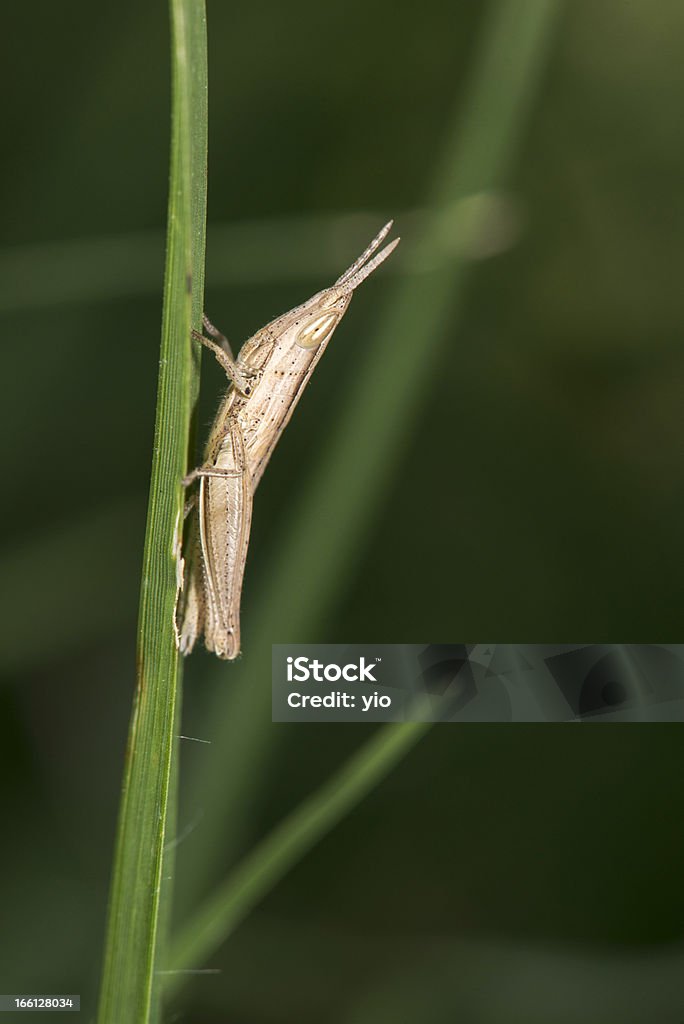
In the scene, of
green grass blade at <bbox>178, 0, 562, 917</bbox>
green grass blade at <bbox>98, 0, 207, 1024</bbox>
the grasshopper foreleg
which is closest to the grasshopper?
the grasshopper foreleg

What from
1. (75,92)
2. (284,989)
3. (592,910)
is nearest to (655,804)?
(592,910)

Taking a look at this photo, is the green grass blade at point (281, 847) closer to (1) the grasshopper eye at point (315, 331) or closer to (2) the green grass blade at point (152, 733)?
(2) the green grass blade at point (152, 733)

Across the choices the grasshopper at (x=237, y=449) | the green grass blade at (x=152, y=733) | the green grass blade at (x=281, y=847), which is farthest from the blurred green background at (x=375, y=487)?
the green grass blade at (x=152, y=733)

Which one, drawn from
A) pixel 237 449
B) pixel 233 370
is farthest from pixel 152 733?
pixel 233 370

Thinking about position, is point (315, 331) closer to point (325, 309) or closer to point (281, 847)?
point (325, 309)

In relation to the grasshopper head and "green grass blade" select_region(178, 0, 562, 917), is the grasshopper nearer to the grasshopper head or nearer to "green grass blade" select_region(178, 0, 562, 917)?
the grasshopper head

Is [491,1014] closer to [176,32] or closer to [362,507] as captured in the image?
[362,507]
